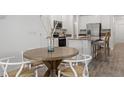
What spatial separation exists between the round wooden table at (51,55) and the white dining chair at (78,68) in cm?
5

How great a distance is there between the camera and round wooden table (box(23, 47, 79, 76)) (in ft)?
3.20

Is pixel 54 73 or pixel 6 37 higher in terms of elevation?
pixel 6 37

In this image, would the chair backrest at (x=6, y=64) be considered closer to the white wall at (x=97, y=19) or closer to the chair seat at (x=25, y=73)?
the chair seat at (x=25, y=73)

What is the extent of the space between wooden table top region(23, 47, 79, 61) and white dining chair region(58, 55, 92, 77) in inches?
2.0

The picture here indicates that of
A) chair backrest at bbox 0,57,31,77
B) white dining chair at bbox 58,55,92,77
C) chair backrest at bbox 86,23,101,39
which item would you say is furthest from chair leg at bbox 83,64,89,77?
chair backrest at bbox 0,57,31,77

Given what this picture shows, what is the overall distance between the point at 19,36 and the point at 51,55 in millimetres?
252

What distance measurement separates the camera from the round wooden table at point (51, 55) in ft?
3.20

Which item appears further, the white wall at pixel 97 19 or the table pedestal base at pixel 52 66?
the table pedestal base at pixel 52 66

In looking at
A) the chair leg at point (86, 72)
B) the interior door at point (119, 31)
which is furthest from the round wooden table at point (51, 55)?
the interior door at point (119, 31)

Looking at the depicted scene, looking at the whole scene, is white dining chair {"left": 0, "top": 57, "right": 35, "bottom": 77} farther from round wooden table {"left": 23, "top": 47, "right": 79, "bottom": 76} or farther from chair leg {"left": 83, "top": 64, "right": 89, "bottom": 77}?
chair leg {"left": 83, "top": 64, "right": 89, "bottom": 77}
